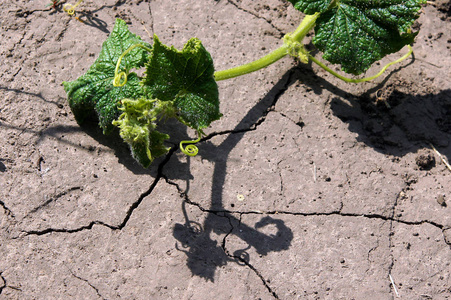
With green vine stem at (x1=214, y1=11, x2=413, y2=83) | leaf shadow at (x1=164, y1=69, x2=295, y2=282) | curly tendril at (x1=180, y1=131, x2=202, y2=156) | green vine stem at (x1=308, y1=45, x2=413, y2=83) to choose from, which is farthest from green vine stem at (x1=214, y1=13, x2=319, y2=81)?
leaf shadow at (x1=164, y1=69, x2=295, y2=282)

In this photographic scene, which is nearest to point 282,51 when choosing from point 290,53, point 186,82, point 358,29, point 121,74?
point 290,53

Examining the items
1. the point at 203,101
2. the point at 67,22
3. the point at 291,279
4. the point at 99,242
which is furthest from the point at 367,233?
the point at 67,22

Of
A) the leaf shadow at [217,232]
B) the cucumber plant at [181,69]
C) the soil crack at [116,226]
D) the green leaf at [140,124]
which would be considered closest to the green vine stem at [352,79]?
the cucumber plant at [181,69]

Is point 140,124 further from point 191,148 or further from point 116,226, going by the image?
point 116,226

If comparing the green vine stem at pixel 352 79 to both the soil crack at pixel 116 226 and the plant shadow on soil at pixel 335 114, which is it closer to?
the plant shadow on soil at pixel 335 114

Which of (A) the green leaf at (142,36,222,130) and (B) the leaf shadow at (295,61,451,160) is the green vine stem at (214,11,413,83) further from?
(A) the green leaf at (142,36,222,130)

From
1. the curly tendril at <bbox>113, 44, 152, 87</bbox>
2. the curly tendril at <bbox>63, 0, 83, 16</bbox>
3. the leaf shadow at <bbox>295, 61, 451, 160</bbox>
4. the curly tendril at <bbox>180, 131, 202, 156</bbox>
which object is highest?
the curly tendril at <bbox>113, 44, 152, 87</bbox>
